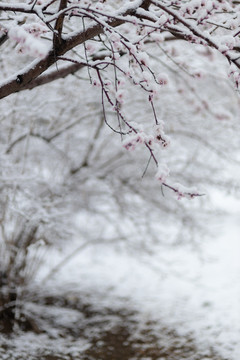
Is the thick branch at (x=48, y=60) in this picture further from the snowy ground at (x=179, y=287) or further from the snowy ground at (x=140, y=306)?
the snowy ground at (x=179, y=287)

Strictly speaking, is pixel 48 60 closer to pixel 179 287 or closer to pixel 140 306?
pixel 140 306

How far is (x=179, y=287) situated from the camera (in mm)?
7465

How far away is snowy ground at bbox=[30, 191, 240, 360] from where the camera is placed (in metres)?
5.49

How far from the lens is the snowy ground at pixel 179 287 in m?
5.49

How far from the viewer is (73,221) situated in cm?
650

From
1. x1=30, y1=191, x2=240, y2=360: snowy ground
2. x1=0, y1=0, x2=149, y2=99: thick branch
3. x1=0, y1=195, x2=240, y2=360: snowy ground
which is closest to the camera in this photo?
x1=0, y1=0, x2=149, y2=99: thick branch

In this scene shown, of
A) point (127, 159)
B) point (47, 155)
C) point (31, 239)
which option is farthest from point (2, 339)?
point (127, 159)

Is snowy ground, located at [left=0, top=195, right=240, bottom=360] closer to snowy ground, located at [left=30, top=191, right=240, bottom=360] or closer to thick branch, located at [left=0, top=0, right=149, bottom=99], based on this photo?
snowy ground, located at [left=30, top=191, right=240, bottom=360]

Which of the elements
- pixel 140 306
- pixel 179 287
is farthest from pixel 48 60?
pixel 179 287

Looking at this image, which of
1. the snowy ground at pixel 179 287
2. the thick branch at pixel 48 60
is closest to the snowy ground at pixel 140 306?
the snowy ground at pixel 179 287

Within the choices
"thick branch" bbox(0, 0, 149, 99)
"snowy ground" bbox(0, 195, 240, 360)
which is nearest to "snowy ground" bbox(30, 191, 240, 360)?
"snowy ground" bbox(0, 195, 240, 360)

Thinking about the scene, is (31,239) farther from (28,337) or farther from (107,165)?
(107,165)

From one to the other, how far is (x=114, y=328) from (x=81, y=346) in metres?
0.67

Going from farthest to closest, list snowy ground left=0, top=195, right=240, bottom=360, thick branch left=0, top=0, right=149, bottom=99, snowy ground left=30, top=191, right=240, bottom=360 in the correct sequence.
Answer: snowy ground left=30, top=191, right=240, bottom=360
snowy ground left=0, top=195, right=240, bottom=360
thick branch left=0, top=0, right=149, bottom=99
